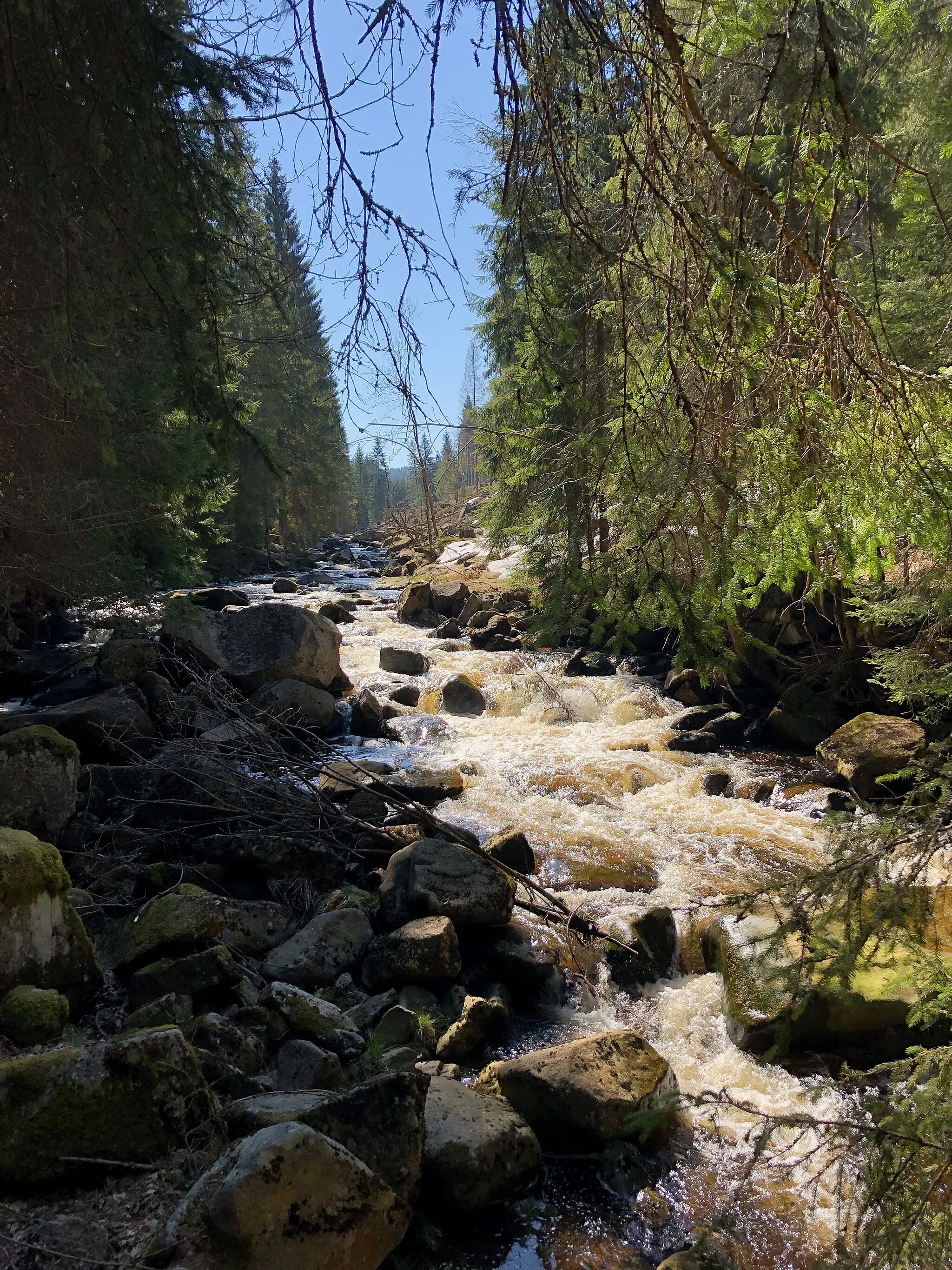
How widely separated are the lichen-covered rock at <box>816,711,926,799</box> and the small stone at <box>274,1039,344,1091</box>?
263 inches

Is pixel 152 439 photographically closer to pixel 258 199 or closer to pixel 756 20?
pixel 258 199

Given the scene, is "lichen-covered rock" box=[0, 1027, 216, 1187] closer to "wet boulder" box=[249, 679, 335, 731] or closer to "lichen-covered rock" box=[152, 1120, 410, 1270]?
"lichen-covered rock" box=[152, 1120, 410, 1270]

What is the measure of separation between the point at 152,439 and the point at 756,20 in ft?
28.5

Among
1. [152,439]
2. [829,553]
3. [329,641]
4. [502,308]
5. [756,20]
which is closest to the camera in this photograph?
[756,20]

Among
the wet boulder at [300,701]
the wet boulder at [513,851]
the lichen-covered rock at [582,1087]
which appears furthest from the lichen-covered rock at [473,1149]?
the wet boulder at [300,701]

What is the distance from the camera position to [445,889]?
19.8ft

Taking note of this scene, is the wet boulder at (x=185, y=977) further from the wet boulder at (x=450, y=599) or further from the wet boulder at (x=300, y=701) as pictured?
the wet boulder at (x=450, y=599)

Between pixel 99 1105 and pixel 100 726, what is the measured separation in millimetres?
5847

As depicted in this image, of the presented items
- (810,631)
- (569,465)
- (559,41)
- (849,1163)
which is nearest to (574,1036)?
(849,1163)

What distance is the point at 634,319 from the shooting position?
3.09 metres

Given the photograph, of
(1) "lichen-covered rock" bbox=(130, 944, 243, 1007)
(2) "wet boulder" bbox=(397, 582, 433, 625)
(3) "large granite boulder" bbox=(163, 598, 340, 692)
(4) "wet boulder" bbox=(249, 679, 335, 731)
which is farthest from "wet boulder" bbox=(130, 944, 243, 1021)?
(2) "wet boulder" bbox=(397, 582, 433, 625)

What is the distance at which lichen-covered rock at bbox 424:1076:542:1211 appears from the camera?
3.54 m

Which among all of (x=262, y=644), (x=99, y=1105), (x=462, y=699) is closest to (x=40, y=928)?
(x=99, y=1105)

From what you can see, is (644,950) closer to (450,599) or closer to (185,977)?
(185,977)
